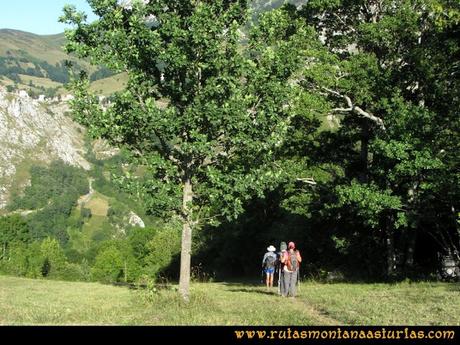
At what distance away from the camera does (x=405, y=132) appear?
969 inches

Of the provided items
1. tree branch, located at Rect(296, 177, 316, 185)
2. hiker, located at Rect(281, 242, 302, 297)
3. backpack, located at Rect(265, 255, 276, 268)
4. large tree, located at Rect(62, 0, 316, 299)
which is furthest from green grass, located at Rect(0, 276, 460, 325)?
tree branch, located at Rect(296, 177, 316, 185)

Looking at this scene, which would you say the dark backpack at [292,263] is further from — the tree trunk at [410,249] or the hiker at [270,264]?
the tree trunk at [410,249]

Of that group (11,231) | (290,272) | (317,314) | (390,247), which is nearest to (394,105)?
(390,247)

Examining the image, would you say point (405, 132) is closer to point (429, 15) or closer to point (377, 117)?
point (377, 117)

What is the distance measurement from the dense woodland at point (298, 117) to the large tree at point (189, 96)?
5 centimetres

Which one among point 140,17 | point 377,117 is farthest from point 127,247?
point 140,17

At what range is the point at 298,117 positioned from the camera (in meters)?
29.0

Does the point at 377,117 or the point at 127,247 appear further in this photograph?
the point at 127,247

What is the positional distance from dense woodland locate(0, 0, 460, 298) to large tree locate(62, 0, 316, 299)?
52 mm

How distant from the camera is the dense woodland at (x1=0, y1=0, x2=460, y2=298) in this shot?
1720cm

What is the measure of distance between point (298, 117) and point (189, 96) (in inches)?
478

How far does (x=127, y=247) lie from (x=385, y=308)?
11878cm

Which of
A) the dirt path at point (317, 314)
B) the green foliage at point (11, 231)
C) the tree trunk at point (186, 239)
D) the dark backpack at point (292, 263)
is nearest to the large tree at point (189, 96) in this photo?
the tree trunk at point (186, 239)

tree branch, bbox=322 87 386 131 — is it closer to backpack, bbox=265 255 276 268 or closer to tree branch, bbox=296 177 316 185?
tree branch, bbox=296 177 316 185
